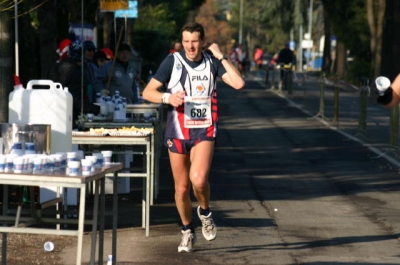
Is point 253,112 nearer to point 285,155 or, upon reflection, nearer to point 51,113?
point 285,155

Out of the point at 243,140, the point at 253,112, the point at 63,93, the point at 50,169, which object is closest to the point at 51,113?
the point at 63,93

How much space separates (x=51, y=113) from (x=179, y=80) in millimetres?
1787

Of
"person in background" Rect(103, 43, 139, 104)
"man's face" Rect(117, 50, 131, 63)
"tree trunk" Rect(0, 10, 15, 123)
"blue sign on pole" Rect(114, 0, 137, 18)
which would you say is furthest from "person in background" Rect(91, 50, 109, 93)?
"blue sign on pole" Rect(114, 0, 137, 18)

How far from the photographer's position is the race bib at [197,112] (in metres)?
10.2

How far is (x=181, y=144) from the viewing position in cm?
1027

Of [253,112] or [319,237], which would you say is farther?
[253,112]

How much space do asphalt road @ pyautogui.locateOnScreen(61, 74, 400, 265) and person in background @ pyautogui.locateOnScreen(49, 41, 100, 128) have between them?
1298 mm

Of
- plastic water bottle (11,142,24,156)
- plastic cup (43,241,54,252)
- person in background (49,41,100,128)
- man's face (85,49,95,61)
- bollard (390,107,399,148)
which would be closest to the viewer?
plastic water bottle (11,142,24,156)

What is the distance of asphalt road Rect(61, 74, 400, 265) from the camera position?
10.4 meters

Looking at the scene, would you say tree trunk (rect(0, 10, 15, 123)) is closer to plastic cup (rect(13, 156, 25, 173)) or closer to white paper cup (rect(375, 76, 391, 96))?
plastic cup (rect(13, 156, 25, 173))

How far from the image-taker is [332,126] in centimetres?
2809

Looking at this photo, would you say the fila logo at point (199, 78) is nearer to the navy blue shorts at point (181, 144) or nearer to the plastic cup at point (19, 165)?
the navy blue shorts at point (181, 144)

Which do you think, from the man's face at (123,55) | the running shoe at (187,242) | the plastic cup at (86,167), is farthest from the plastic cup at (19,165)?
the man's face at (123,55)

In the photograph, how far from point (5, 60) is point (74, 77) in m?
2.01
